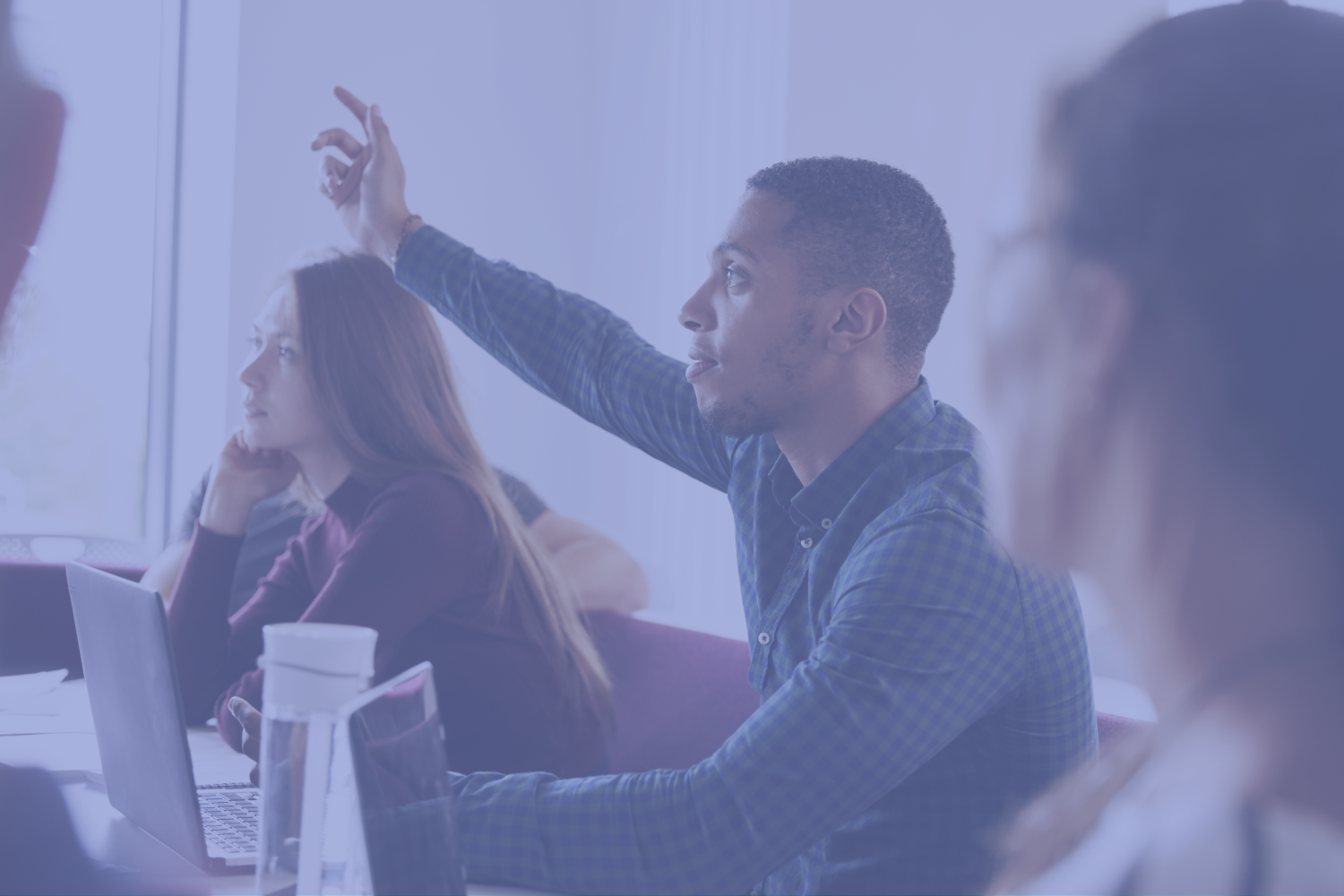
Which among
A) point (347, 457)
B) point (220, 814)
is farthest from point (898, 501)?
point (347, 457)

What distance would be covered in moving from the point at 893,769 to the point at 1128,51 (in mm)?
599

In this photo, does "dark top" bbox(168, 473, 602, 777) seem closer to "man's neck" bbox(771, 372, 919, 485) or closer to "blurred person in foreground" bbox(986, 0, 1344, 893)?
"man's neck" bbox(771, 372, 919, 485)

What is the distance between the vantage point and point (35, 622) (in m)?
2.10

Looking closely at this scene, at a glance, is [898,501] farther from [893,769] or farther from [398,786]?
[398,786]

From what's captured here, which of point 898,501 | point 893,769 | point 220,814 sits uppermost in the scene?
point 898,501

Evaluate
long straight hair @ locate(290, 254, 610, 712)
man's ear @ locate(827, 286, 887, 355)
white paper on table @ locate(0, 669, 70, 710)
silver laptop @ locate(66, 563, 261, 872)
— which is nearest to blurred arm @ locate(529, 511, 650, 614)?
long straight hair @ locate(290, 254, 610, 712)

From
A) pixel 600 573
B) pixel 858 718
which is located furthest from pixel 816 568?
pixel 600 573

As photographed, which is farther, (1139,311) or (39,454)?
(39,454)

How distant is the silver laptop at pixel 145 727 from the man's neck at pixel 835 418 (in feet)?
2.14

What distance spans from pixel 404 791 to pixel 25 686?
1.30 meters

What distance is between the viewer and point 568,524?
236cm

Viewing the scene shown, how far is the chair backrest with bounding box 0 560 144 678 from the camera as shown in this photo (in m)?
2.06

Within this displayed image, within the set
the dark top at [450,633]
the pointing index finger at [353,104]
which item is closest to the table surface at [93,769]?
the dark top at [450,633]

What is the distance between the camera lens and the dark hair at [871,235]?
1.25m
